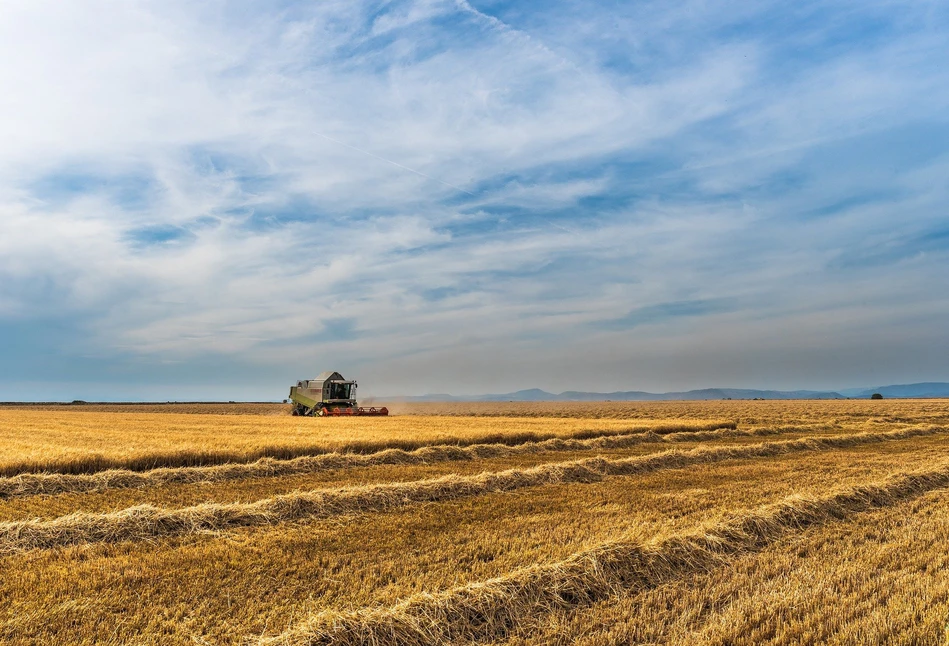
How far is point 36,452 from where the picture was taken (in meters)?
14.5

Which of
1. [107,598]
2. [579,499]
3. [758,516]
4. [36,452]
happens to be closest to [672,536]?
[758,516]

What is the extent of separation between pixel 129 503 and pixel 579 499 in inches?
311

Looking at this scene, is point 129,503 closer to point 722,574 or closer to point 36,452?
point 36,452

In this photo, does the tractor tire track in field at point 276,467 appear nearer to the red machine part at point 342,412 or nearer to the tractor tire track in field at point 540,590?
the tractor tire track in field at point 540,590

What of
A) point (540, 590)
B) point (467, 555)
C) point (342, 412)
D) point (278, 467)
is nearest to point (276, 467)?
point (278, 467)

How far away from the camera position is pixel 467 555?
266 inches

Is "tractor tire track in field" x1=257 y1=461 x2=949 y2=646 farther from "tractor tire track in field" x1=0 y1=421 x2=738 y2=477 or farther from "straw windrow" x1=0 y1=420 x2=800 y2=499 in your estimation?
"tractor tire track in field" x1=0 y1=421 x2=738 y2=477

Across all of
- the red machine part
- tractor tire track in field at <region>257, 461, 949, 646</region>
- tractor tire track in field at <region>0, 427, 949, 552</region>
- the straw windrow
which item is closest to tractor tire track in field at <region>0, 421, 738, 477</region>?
the straw windrow

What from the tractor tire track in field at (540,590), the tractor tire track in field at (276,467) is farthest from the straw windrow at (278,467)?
the tractor tire track in field at (540,590)

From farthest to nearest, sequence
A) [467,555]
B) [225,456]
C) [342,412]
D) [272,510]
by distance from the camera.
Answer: [342,412] → [225,456] → [272,510] → [467,555]

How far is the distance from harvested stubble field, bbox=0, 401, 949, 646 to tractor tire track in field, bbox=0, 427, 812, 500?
0.07 m

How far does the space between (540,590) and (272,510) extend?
5.04 metres

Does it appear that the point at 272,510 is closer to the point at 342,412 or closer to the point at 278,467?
the point at 278,467

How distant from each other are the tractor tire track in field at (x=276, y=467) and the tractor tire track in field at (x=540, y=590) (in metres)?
9.65
